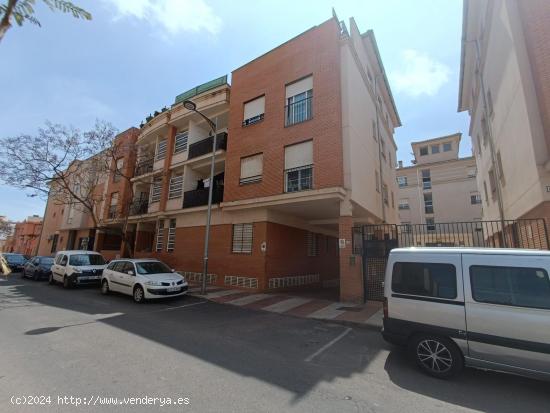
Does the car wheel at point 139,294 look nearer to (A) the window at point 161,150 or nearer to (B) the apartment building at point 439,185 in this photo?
(A) the window at point 161,150

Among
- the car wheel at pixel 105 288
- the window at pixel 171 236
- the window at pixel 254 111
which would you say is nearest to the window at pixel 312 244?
the window at pixel 254 111

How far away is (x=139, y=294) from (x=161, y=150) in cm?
1344

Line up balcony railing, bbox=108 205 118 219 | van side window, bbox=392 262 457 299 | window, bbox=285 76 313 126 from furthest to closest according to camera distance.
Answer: balcony railing, bbox=108 205 118 219
window, bbox=285 76 313 126
van side window, bbox=392 262 457 299

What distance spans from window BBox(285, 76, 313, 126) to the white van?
939cm

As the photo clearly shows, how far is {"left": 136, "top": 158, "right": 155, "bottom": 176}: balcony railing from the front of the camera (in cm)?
2121

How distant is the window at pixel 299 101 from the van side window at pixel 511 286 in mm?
9845

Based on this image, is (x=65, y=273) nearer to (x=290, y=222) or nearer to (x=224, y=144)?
(x=224, y=144)

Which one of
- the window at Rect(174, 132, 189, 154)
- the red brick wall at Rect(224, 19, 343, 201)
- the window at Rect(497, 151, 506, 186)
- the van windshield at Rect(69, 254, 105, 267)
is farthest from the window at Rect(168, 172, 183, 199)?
the window at Rect(497, 151, 506, 186)

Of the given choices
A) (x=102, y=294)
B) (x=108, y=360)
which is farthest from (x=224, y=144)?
(x=108, y=360)

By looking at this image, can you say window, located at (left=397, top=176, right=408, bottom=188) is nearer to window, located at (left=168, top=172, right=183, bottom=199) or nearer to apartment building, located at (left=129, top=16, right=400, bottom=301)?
apartment building, located at (left=129, top=16, right=400, bottom=301)

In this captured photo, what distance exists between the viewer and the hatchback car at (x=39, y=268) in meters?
17.1

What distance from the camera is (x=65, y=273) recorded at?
1388 centimetres

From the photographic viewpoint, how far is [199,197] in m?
16.4

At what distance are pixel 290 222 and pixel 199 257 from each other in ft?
18.7
